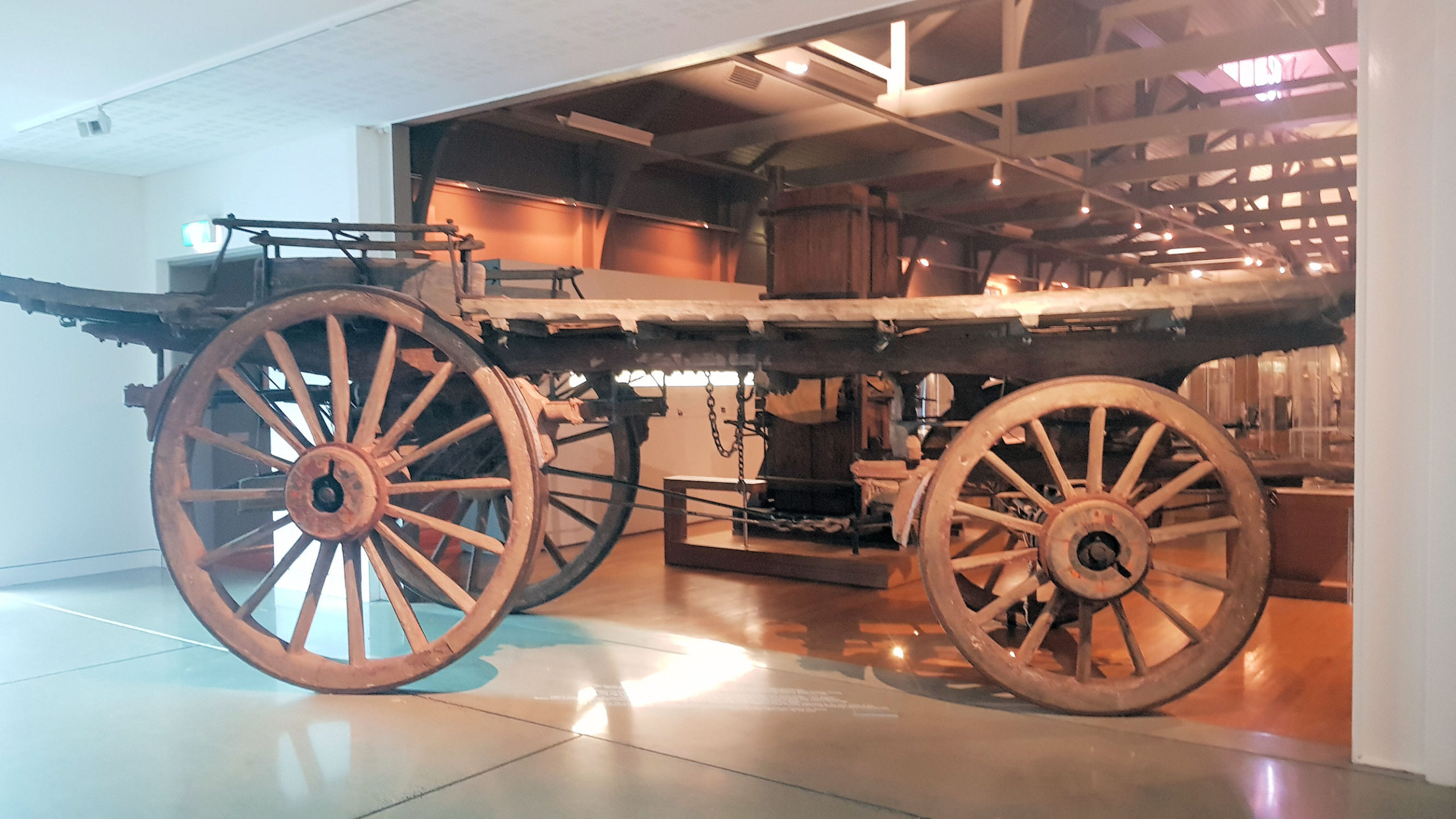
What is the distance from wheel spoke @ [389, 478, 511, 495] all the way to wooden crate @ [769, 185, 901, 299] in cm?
244

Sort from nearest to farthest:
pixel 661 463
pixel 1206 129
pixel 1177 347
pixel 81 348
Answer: pixel 1177 347, pixel 1206 129, pixel 81 348, pixel 661 463

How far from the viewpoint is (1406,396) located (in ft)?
10.7

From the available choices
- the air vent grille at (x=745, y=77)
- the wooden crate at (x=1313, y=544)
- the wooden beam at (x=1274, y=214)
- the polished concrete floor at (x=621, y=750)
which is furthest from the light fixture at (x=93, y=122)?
the wooden crate at (x=1313, y=544)

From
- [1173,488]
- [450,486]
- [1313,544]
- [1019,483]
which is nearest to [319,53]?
[450,486]

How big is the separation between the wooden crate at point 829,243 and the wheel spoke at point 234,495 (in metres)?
2.93

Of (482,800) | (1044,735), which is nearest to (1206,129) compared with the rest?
(1044,735)

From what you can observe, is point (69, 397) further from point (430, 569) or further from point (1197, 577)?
point (1197, 577)

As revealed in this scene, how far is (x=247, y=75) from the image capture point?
520cm

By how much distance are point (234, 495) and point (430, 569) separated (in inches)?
34.2

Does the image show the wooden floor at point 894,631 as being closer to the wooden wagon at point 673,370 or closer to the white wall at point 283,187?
the wooden wagon at point 673,370

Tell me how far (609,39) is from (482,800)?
127 inches

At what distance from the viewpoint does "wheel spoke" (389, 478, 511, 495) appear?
4012 millimetres

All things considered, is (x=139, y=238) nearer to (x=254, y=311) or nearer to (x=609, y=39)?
(x=254, y=311)

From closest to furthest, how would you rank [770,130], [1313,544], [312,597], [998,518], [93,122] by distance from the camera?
[998,518] → [312,597] → [93,122] → [1313,544] → [770,130]
